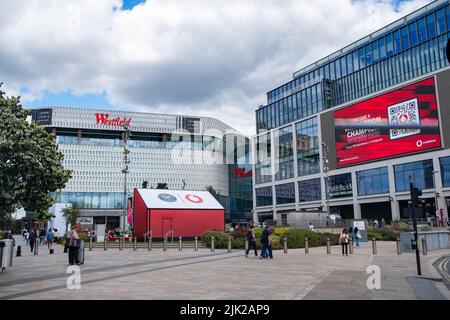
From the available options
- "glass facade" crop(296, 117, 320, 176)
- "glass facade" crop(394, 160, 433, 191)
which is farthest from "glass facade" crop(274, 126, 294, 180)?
"glass facade" crop(394, 160, 433, 191)

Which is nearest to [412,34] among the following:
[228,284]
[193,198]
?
[193,198]

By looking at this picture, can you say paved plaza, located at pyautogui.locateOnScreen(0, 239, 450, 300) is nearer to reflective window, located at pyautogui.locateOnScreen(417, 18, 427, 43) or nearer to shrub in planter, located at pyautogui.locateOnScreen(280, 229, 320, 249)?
shrub in planter, located at pyautogui.locateOnScreen(280, 229, 320, 249)

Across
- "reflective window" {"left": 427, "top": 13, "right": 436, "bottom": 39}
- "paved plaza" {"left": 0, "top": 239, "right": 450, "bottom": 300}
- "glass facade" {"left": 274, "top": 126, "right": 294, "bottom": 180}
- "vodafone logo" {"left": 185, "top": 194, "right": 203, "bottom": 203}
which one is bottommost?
"paved plaza" {"left": 0, "top": 239, "right": 450, "bottom": 300}

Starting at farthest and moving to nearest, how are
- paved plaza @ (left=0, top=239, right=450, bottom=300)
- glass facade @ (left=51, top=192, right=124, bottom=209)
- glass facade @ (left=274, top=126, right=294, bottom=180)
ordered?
1. glass facade @ (left=51, top=192, right=124, bottom=209)
2. glass facade @ (left=274, top=126, right=294, bottom=180)
3. paved plaza @ (left=0, top=239, right=450, bottom=300)

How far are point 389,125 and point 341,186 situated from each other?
1325cm

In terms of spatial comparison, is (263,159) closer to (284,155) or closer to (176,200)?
(284,155)

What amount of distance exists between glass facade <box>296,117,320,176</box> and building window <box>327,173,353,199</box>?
3514mm

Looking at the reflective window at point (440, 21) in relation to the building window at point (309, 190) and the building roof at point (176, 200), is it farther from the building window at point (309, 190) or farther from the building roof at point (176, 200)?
the building roof at point (176, 200)

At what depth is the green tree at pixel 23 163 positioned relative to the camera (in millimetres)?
16781

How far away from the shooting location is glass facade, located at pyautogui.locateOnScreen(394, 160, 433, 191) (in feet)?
174

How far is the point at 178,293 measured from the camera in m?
9.27

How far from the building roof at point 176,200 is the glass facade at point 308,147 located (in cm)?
3546

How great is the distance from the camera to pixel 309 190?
71.6m
